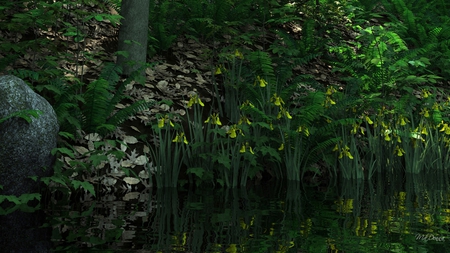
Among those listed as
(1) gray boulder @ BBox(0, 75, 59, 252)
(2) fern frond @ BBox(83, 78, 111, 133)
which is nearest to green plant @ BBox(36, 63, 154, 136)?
(2) fern frond @ BBox(83, 78, 111, 133)

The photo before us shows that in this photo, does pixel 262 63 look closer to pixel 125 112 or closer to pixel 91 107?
pixel 125 112

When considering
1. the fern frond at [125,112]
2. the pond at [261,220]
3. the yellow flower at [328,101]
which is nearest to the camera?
the pond at [261,220]

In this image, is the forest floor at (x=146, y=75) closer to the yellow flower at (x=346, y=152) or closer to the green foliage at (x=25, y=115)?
the green foliage at (x=25, y=115)

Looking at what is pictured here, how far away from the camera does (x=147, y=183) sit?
5312mm

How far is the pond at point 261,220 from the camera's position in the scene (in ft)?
9.95

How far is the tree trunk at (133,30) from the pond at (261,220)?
198 centimetres

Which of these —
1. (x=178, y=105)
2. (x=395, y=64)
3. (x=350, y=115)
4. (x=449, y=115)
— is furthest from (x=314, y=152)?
→ (x=449, y=115)

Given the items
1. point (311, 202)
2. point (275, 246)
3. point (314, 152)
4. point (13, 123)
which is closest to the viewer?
point (275, 246)

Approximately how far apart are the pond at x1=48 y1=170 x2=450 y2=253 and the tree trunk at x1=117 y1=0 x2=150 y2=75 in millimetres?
1980

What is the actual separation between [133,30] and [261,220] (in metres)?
3.47

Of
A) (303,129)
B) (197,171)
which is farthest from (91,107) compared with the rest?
(303,129)

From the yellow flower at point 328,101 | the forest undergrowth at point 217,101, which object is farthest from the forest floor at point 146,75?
the yellow flower at point 328,101

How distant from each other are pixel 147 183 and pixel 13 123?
4.77 feet

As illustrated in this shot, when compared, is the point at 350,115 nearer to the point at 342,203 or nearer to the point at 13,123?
the point at 342,203
